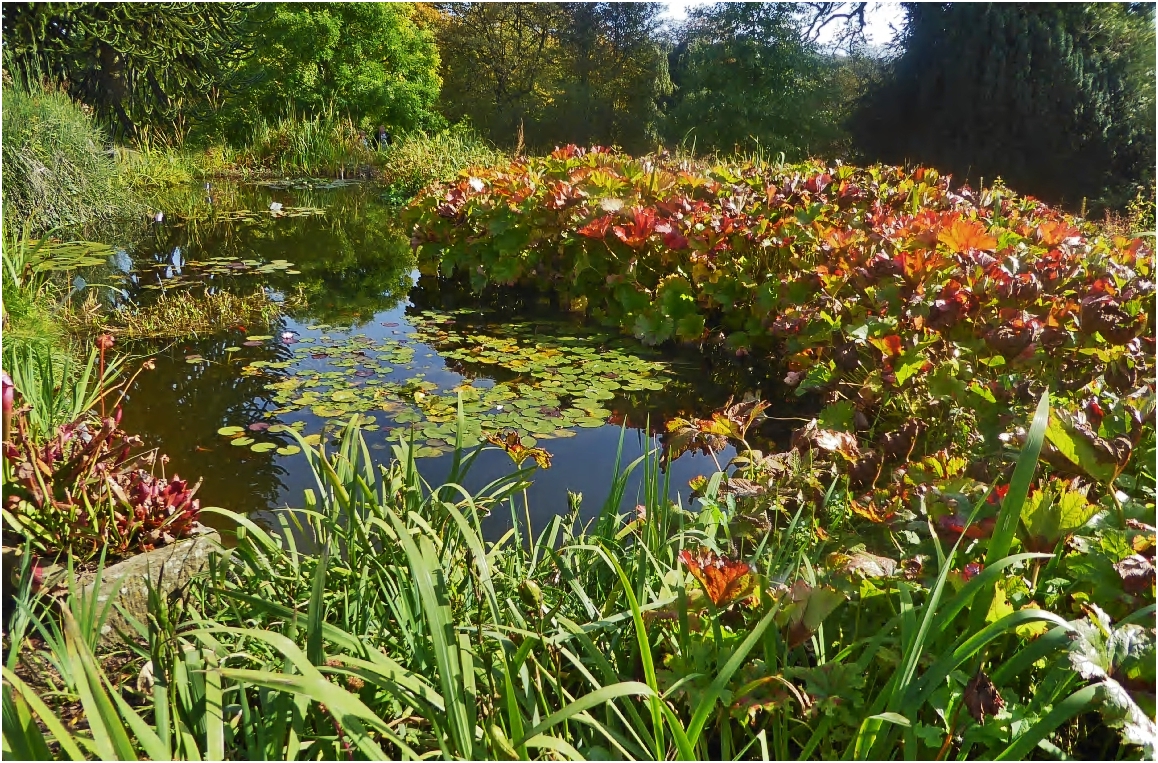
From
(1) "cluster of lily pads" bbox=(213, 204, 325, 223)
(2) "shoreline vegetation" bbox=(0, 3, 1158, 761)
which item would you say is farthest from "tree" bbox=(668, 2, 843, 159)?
(2) "shoreline vegetation" bbox=(0, 3, 1158, 761)

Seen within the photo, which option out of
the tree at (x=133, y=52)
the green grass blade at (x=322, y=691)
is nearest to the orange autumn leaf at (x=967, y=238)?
the green grass blade at (x=322, y=691)

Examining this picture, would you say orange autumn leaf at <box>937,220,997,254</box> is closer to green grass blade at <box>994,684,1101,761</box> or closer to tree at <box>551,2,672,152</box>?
green grass blade at <box>994,684,1101,761</box>

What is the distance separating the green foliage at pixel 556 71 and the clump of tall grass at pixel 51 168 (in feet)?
45.6

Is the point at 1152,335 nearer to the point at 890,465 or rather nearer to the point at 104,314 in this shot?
the point at 890,465

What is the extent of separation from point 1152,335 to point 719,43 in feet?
63.2

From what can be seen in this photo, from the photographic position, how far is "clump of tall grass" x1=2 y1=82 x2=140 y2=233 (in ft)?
19.7

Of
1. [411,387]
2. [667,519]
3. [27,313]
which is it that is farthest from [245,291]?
[667,519]

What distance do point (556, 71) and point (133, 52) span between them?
40.0 ft

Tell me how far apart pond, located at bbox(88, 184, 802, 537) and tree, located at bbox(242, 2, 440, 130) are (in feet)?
→ 43.3

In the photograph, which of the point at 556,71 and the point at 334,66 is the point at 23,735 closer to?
the point at 334,66

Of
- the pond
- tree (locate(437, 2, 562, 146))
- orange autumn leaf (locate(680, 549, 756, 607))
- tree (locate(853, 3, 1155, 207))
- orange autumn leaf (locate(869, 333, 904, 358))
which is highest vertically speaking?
tree (locate(437, 2, 562, 146))

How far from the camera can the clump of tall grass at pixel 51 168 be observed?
6008 mm

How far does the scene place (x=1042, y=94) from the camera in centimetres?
1007

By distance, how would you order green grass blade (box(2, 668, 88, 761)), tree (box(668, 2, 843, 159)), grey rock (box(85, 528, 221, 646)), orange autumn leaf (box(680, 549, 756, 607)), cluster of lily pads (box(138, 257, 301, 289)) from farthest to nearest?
1. tree (box(668, 2, 843, 159))
2. cluster of lily pads (box(138, 257, 301, 289))
3. grey rock (box(85, 528, 221, 646))
4. orange autumn leaf (box(680, 549, 756, 607))
5. green grass blade (box(2, 668, 88, 761))
